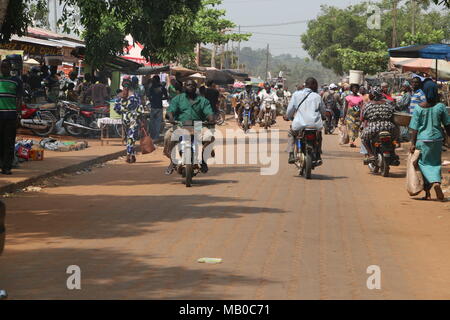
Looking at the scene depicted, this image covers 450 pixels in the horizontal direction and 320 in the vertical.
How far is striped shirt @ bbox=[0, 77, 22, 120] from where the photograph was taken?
14.9 m

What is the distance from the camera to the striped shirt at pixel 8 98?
1491 cm

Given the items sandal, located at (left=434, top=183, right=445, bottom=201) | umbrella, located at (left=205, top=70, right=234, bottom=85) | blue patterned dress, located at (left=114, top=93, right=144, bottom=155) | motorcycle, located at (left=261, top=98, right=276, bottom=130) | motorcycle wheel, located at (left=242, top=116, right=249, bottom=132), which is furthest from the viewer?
umbrella, located at (left=205, top=70, right=234, bottom=85)

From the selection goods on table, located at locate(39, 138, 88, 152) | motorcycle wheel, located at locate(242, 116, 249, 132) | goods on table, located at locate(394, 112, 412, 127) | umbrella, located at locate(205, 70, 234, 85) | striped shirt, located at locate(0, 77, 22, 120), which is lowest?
goods on table, located at locate(39, 138, 88, 152)

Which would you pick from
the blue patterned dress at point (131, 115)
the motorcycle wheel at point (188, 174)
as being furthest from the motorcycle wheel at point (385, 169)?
the blue patterned dress at point (131, 115)

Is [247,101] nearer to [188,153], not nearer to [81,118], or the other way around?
[81,118]

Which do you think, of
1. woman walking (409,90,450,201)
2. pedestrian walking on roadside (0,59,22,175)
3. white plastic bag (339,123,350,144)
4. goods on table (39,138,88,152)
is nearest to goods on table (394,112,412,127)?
woman walking (409,90,450,201)

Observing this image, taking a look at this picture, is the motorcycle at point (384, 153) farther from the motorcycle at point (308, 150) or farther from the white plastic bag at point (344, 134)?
the white plastic bag at point (344, 134)

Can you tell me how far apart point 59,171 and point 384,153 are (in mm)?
6302

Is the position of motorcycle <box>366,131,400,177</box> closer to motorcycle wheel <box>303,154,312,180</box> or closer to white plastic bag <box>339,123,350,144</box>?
motorcycle wheel <box>303,154,312,180</box>

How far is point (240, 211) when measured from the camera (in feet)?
38.4

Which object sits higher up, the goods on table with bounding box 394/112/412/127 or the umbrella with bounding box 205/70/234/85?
the umbrella with bounding box 205/70/234/85

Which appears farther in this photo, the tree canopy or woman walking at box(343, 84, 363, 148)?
the tree canopy

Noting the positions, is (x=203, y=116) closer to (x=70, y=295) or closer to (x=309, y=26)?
(x=70, y=295)

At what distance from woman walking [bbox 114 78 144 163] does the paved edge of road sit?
783 mm
